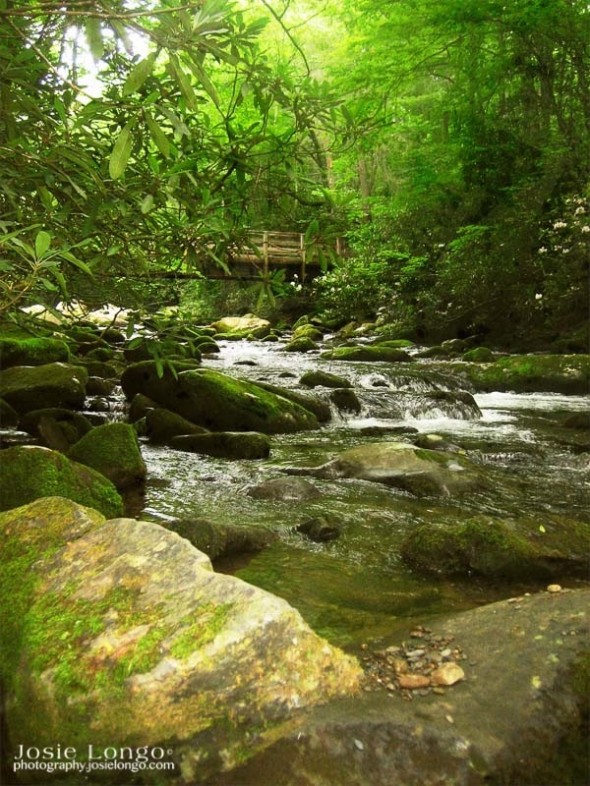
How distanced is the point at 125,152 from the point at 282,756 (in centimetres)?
177

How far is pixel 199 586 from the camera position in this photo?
6.61ft

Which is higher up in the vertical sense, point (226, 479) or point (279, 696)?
point (279, 696)

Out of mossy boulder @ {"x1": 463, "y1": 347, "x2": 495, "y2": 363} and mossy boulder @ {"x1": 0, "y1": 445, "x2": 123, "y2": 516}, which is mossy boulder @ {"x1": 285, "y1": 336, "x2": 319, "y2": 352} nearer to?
mossy boulder @ {"x1": 463, "y1": 347, "x2": 495, "y2": 363}

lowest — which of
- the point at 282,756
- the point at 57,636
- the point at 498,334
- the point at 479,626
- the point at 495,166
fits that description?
the point at 498,334

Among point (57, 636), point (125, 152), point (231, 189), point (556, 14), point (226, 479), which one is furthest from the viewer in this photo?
point (556, 14)

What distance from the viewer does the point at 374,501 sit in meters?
4.56

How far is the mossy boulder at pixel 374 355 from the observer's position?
42.5 ft

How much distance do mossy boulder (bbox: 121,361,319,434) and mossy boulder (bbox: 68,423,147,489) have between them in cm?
200

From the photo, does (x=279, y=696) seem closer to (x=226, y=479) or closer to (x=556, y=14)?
(x=226, y=479)

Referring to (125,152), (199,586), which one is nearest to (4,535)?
(199,586)

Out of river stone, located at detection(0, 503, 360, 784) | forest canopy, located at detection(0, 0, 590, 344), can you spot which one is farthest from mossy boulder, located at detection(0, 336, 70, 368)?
river stone, located at detection(0, 503, 360, 784)

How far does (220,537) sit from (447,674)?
5.88 feet

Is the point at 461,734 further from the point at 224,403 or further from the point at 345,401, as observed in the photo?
the point at 345,401

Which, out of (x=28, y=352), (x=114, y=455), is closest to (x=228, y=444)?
(x=114, y=455)
